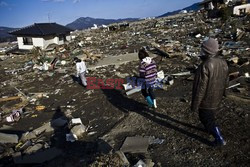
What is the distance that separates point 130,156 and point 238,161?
5.36 feet

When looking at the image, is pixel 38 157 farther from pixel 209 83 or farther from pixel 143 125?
pixel 209 83

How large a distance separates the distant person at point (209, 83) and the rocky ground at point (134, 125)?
46 centimetres

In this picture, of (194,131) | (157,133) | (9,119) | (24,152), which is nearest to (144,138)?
(157,133)

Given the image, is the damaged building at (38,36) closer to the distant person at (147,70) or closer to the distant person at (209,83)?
the distant person at (147,70)

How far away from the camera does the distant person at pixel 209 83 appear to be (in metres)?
3.30

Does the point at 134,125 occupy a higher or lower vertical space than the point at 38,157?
higher

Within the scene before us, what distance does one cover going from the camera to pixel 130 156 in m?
3.96

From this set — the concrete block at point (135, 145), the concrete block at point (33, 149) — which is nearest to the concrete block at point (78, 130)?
the concrete block at point (33, 149)

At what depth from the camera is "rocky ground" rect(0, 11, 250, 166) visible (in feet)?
12.2

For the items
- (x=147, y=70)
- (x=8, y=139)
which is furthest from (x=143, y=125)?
(x=8, y=139)

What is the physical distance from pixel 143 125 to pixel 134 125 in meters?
0.21

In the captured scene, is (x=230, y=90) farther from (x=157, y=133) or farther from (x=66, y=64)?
(x=66, y=64)

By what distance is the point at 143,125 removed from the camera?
5.04m

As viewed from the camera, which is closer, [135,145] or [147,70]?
[135,145]
